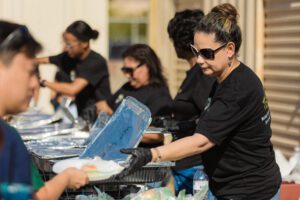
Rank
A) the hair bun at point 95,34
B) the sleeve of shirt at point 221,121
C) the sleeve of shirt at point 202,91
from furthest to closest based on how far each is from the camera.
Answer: the hair bun at point 95,34
the sleeve of shirt at point 202,91
the sleeve of shirt at point 221,121

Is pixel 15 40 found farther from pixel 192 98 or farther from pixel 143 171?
pixel 192 98

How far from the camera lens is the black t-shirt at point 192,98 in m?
4.41

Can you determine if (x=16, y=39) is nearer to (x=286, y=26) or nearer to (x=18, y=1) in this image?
(x=286, y=26)

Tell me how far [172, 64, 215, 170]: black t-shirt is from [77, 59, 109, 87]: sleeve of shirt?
2.27 m

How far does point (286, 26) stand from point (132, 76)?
5.92 ft

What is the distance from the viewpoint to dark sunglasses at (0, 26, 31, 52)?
7.59ft

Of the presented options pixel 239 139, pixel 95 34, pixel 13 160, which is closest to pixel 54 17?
pixel 95 34

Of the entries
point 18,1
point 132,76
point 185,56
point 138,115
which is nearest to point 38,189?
point 138,115

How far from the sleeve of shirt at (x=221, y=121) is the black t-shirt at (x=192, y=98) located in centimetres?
88

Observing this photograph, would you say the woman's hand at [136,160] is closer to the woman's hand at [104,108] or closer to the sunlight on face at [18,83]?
the sunlight on face at [18,83]

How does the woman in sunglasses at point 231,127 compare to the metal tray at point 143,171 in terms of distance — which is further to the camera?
the metal tray at point 143,171

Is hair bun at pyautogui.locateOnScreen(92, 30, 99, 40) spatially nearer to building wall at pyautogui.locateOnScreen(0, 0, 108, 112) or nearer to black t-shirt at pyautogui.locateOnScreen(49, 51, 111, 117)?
black t-shirt at pyautogui.locateOnScreen(49, 51, 111, 117)

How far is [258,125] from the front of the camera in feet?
11.7

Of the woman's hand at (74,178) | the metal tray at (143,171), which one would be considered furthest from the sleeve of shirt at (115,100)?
the woman's hand at (74,178)
